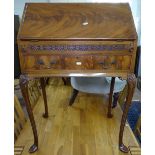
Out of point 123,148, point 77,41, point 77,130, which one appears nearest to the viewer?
point 77,41

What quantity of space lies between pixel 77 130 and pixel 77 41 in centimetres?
83

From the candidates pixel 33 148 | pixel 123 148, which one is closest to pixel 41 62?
pixel 33 148

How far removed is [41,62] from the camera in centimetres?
117

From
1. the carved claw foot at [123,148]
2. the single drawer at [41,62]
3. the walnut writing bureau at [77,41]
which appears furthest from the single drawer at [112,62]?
the carved claw foot at [123,148]

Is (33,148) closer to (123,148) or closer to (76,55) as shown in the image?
(123,148)

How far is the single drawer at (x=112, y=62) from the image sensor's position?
115cm

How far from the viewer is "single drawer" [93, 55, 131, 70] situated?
115cm

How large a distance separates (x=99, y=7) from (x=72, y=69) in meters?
0.41

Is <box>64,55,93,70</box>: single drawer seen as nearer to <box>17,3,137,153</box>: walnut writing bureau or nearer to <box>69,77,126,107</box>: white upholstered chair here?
<box>17,3,137,153</box>: walnut writing bureau

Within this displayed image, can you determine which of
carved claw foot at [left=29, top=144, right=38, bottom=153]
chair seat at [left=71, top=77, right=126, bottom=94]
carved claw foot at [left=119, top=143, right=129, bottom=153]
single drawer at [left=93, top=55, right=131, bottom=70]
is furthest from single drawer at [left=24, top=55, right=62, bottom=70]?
chair seat at [left=71, top=77, right=126, bottom=94]

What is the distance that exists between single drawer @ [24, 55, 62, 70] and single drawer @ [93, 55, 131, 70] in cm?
22
